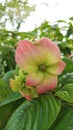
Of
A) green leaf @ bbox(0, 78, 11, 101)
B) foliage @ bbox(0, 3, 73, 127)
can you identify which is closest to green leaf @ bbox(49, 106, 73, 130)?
foliage @ bbox(0, 3, 73, 127)

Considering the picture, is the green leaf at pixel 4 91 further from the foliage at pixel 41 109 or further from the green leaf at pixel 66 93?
the green leaf at pixel 66 93

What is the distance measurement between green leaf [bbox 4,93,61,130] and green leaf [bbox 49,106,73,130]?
0.6 inches

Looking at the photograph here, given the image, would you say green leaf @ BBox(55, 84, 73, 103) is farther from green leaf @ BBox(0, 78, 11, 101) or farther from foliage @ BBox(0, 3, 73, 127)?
green leaf @ BBox(0, 78, 11, 101)

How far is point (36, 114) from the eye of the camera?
517 millimetres

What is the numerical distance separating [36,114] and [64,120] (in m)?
0.04

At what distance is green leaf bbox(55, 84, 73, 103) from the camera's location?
Answer: 518 mm

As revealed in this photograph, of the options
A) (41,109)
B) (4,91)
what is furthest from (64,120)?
(4,91)

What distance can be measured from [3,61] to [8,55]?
1.8 inches

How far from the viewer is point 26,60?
0.53 meters

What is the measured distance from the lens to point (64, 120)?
513mm

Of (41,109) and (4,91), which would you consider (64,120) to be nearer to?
(41,109)

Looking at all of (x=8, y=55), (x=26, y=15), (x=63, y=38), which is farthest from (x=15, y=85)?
(x=26, y=15)

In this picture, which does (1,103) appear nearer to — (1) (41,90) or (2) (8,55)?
(1) (41,90)

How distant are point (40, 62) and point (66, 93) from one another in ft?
0.20
